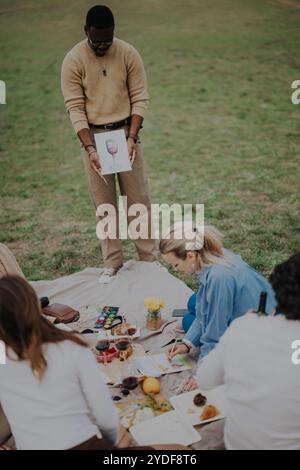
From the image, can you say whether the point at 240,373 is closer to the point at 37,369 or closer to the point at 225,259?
the point at 37,369

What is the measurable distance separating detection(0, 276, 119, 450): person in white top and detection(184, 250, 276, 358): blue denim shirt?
1104 mm

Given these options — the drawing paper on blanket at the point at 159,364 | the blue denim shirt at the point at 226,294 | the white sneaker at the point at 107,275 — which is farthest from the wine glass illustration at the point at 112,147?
the drawing paper on blanket at the point at 159,364

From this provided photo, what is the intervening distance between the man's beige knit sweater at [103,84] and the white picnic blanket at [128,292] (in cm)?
137

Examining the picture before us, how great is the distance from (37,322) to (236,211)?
4268 mm

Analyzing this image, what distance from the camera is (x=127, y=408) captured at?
296 cm

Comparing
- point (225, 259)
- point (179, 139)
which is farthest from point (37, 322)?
point (179, 139)

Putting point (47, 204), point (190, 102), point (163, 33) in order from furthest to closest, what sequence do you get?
point (163, 33) → point (190, 102) → point (47, 204)

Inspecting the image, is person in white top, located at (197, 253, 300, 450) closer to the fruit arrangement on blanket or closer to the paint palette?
the fruit arrangement on blanket

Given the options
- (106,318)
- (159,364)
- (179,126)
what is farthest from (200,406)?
(179,126)

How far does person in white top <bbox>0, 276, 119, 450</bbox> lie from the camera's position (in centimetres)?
200

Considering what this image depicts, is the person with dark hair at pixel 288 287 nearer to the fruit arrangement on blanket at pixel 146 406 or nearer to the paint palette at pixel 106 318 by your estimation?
the fruit arrangement on blanket at pixel 146 406

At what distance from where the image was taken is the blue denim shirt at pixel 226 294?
2969 mm

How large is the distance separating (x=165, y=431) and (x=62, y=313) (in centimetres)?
143

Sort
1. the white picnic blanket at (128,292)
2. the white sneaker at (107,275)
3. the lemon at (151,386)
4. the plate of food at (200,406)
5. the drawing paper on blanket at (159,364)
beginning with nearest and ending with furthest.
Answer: the plate of food at (200,406)
the lemon at (151,386)
the drawing paper on blanket at (159,364)
the white picnic blanket at (128,292)
the white sneaker at (107,275)
